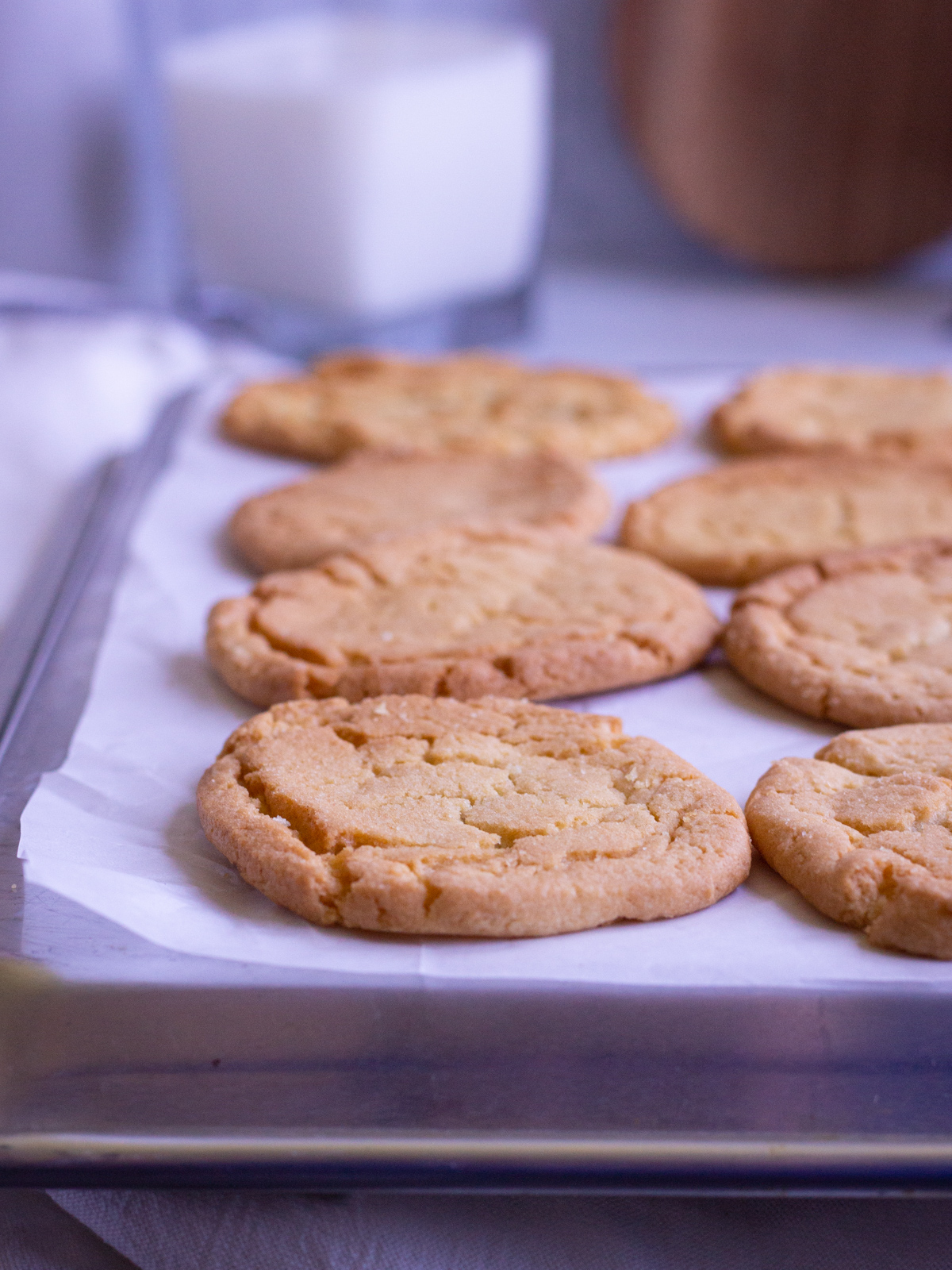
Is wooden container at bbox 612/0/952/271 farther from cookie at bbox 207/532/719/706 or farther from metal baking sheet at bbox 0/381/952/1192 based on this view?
metal baking sheet at bbox 0/381/952/1192

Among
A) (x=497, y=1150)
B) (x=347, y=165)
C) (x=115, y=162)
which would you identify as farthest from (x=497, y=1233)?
(x=115, y=162)

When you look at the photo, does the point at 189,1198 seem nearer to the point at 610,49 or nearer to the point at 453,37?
the point at 453,37

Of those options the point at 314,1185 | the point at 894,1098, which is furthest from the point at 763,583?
the point at 314,1185

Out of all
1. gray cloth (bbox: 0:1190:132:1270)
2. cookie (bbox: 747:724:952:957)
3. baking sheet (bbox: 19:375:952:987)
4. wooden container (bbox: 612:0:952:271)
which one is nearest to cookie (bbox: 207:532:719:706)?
baking sheet (bbox: 19:375:952:987)

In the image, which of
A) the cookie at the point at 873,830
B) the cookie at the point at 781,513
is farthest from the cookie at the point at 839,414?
the cookie at the point at 873,830

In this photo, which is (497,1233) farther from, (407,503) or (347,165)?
(347,165)

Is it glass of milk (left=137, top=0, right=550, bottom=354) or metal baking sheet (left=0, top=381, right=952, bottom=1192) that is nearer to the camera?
metal baking sheet (left=0, top=381, right=952, bottom=1192)

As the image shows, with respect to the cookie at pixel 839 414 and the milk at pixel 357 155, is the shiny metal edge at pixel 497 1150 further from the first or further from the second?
the milk at pixel 357 155
